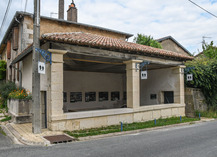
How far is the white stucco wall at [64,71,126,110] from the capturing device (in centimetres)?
1465

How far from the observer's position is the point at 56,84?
7926 millimetres

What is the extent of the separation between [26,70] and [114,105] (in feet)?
27.4

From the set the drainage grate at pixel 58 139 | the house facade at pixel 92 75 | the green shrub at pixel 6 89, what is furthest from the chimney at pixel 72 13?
the drainage grate at pixel 58 139

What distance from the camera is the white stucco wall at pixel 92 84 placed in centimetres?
1465

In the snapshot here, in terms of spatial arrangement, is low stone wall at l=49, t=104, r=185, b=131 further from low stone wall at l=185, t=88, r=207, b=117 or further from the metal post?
low stone wall at l=185, t=88, r=207, b=117

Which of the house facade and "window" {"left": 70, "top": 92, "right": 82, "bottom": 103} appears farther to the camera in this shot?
"window" {"left": 70, "top": 92, "right": 82, "bottom": 103}

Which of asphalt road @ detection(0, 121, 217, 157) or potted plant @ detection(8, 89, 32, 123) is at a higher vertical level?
potted plant @ detection(8, 89, 32, 123)

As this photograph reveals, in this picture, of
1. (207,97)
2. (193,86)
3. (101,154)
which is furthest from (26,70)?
(207,97)

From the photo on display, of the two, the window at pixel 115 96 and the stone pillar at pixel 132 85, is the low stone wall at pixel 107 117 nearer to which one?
the stone pillar at pixel 132 85

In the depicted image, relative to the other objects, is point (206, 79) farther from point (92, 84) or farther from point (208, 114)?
point (92, 84)

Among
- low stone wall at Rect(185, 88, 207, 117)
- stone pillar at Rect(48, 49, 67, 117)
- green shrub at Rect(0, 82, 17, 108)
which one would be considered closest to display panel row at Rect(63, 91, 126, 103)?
green shrub at Rect(0, 82, 17, 108)

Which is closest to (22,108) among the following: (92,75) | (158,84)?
(92,75)

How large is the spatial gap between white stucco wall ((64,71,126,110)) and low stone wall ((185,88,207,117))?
6092 millimetres

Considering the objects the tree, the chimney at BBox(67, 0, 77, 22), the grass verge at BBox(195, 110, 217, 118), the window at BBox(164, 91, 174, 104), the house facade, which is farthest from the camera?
the tree
